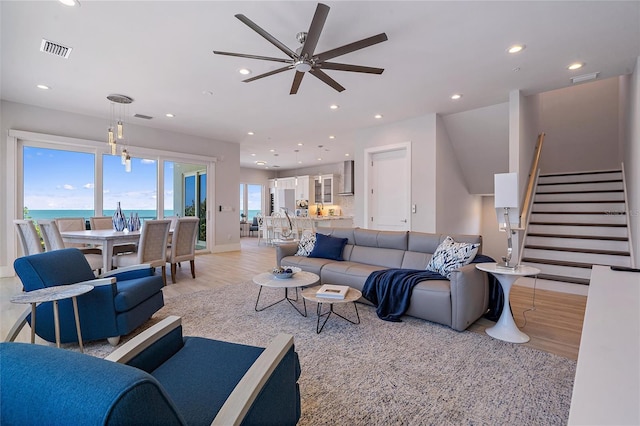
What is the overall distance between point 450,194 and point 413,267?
291 centimetres

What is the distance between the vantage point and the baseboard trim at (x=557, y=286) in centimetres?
401

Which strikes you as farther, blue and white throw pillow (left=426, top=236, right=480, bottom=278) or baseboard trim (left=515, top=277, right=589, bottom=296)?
baseboard trim (left=515, top=277, right=589, bottom=296)

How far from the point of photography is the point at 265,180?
13.2 meters

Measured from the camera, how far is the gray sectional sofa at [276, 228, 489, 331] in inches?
109

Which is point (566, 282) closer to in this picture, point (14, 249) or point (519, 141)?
point (519, 141)

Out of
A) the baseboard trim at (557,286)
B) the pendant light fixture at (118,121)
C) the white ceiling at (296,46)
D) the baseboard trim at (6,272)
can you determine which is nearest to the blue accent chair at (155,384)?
the white ceiling at (296,46)

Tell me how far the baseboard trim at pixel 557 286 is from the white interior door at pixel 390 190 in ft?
6.75

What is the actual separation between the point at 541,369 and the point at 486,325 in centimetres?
84

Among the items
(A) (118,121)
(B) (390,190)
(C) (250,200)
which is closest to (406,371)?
(B) (390,190)

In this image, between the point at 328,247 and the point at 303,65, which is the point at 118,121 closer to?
the point at 303,65

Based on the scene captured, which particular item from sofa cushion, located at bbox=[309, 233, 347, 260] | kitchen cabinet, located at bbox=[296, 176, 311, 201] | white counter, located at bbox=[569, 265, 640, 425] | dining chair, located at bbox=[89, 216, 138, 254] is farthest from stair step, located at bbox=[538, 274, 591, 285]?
kitchen cabinet, located at bbox=[296, 176, 311, 201]

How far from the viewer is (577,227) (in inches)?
198

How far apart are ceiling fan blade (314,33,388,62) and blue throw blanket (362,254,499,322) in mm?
2281

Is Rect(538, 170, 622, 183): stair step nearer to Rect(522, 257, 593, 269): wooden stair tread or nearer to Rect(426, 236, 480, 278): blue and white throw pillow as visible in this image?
Rect(522, 257, 593, 269): wooden stair tread
